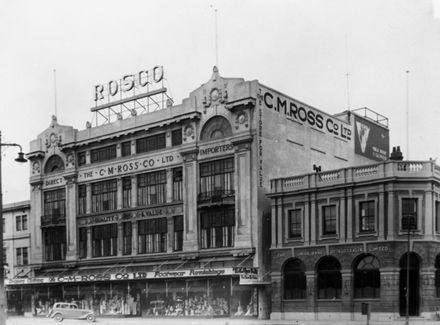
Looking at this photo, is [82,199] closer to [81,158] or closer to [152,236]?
[81,158]

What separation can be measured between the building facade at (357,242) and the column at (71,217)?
76.9ft

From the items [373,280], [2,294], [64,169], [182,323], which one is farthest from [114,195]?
[2,294]

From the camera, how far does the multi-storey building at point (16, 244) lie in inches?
2662

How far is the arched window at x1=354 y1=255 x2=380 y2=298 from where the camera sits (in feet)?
139

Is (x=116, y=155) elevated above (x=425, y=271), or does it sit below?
above

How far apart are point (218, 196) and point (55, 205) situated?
22170mm

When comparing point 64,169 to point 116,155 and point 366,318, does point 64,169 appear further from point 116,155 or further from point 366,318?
point 366,318

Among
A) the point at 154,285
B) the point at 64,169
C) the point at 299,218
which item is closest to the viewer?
the point at 299,218

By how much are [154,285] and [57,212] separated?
52.5 feet

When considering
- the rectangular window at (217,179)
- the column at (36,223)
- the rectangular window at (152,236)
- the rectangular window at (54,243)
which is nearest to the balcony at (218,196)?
the rectangular window at (217,179)

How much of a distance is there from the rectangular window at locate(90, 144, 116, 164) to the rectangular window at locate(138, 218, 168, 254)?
24.1 feet

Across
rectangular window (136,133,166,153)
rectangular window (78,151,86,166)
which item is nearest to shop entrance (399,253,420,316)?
Result: rectangular window (136,133,166,153)

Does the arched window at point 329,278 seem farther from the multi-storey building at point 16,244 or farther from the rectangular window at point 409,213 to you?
the multi-storey building at point 16,244

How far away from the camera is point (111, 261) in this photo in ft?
192
